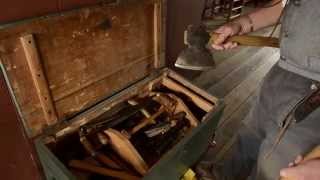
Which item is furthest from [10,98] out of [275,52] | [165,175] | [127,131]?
[275,52]

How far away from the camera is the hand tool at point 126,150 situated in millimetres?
1011

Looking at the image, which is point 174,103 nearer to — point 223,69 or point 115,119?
point 115,119

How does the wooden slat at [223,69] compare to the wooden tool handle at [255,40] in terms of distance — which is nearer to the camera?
the wooden tool handle at [255,40]

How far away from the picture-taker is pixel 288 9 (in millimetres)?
901

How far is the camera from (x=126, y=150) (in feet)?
3.43

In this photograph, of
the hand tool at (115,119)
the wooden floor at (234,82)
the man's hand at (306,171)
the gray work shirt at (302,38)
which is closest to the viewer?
the man's hand at (306,171)

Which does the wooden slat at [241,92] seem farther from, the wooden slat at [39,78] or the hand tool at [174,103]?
the wooden slat at [39,78]

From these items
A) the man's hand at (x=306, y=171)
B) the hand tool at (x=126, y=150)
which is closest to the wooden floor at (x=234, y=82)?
the hand tool at (x=126, y=150)

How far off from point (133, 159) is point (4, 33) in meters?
0.63

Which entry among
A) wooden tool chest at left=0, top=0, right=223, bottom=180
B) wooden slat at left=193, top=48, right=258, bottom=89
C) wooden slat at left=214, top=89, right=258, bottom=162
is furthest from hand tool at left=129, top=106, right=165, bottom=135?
wooden slat at left=193, top=48, right=258, bottom=89

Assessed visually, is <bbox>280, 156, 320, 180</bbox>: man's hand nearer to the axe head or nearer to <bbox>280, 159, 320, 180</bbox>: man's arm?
<bbox>280, 159, 320, 180</bbox>: man's arm

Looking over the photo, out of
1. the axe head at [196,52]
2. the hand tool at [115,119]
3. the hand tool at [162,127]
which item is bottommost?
the hand tool at [162,127]

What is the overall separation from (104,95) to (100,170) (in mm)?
332

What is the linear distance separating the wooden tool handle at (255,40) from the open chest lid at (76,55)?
1.20ft
